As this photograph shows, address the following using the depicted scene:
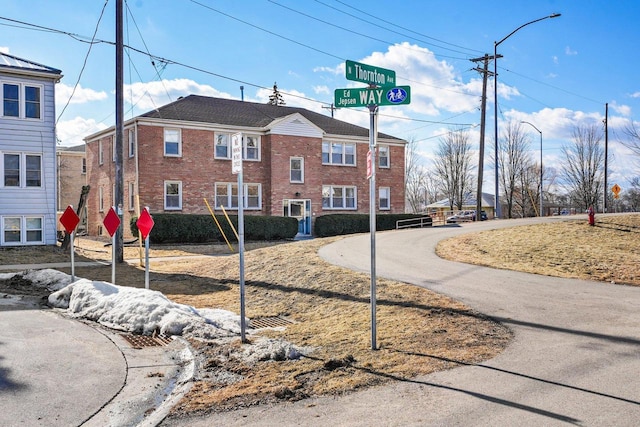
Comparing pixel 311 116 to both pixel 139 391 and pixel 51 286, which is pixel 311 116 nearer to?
pixel 51 286

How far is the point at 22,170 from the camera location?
23641mm

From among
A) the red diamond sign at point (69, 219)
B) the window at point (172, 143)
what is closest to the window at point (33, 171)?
the window at point (172, 143)

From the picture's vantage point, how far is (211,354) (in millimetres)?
7219

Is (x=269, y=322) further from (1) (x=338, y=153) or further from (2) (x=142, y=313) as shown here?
(1) (x=338, y=153)

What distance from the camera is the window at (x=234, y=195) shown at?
32.3m

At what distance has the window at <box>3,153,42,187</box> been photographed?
76.9ft

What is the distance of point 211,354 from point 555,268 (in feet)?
30.6

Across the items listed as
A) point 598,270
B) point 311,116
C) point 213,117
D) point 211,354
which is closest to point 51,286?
point 211,354

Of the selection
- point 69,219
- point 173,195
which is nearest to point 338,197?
point 173,195

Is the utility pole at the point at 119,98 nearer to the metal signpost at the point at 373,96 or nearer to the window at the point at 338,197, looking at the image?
the metal signpost at the point at 373,96

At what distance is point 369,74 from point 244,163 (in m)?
26.3

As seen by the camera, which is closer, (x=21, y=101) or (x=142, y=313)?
(x=142, y=313)

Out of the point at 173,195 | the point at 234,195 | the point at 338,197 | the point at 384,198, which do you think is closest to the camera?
the point at 173,195

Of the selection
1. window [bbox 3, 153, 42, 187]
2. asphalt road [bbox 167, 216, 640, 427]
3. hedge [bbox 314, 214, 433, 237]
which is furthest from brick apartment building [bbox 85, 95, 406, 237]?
asphalt road [bbox 167, 216, 640, 427]
